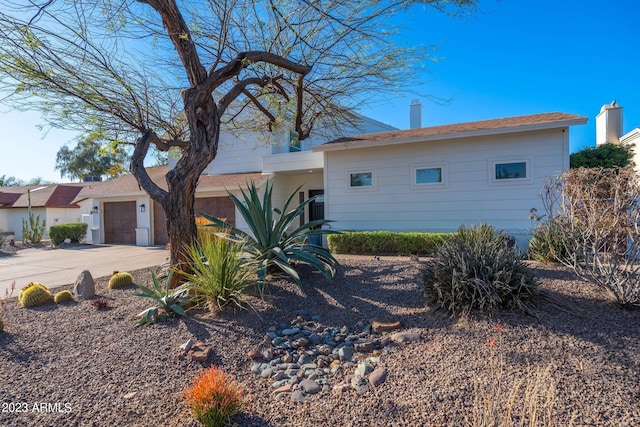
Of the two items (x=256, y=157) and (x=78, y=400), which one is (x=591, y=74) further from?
(x=78, y=400)

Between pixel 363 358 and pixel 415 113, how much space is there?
12.5m

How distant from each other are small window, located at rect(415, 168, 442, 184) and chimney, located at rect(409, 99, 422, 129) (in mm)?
4456

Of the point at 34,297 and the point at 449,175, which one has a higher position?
the point at 449,175

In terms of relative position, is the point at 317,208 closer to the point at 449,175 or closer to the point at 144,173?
the point at 449,175

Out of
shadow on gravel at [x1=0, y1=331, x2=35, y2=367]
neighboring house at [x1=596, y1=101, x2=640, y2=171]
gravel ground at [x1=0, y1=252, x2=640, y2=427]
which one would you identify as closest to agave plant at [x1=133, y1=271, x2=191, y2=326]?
gravel ground at [x1=0, y1=252, x2=640, y2=427]

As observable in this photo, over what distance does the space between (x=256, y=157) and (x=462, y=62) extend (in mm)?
9403

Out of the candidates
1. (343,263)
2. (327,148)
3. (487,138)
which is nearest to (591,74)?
(487,138)

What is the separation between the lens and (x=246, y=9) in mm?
6230

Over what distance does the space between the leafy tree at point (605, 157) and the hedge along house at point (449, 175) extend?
5.03 meters

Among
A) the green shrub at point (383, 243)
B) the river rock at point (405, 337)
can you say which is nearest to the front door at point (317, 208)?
the green shrub at point (383, 243)

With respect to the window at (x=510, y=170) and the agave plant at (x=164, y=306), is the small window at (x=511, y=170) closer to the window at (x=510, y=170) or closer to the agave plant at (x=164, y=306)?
the window at (x=510, y=170)

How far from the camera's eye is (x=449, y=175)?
393 inches

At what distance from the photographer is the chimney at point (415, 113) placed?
13992 mm

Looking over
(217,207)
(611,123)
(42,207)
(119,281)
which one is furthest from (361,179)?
(42,207)
